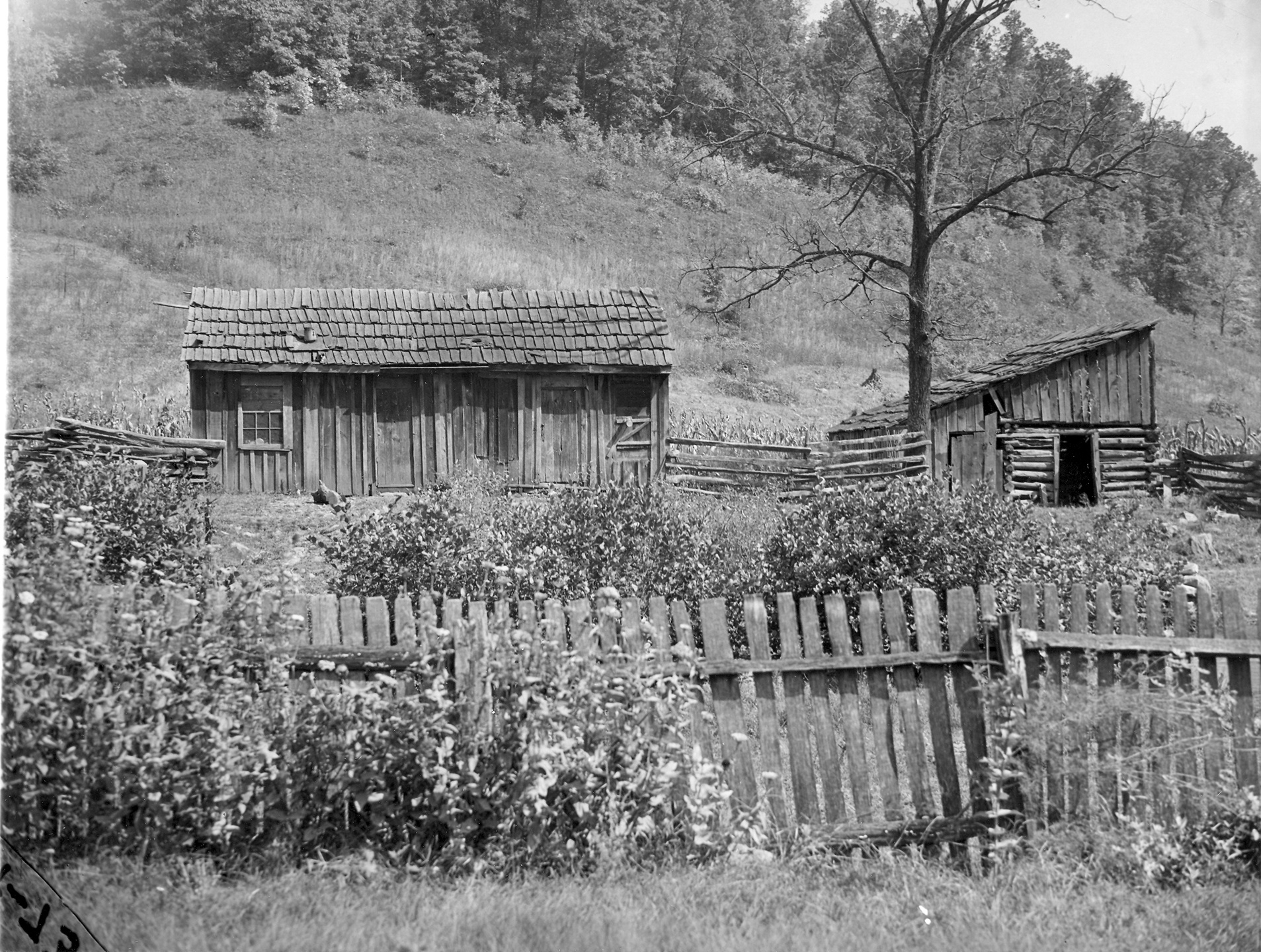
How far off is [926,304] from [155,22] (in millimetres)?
13945

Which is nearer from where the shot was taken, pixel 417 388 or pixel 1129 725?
pixel 1129 725

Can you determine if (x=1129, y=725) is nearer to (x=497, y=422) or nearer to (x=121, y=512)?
(x=121, y=512)

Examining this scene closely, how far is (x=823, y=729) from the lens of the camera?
5.04 meters

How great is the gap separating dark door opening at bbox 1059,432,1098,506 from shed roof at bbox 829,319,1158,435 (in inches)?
69.8

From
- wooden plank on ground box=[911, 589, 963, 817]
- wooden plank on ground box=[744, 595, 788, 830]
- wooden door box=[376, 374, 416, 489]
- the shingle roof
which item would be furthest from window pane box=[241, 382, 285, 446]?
wooden plank on ground box=[911, 589, 963, 817]

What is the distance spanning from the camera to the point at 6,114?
3.52 metres

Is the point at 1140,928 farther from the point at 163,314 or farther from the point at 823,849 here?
the point at 163,314

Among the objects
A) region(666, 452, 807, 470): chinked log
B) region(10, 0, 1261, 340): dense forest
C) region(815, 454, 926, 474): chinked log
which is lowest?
region(815, 454, 926, 474): chinked log

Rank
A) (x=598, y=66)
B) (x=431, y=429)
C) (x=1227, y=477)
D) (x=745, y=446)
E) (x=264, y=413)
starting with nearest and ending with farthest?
1. (x=598, y=66)
2. (x=264, y=413)
3. (x=431, y=429)
4. (x=745, y=446)
5. (x=1227, y=477)

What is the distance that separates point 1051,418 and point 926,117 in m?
8.34

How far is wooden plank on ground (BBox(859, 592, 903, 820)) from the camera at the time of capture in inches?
199

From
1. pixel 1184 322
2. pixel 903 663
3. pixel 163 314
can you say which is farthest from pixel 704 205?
pixel 903 663

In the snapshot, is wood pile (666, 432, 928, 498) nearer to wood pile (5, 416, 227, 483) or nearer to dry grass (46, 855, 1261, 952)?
wood pile (5, 416, 227, 483)

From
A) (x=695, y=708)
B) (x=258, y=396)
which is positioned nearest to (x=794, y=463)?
(x=258, y=396)
